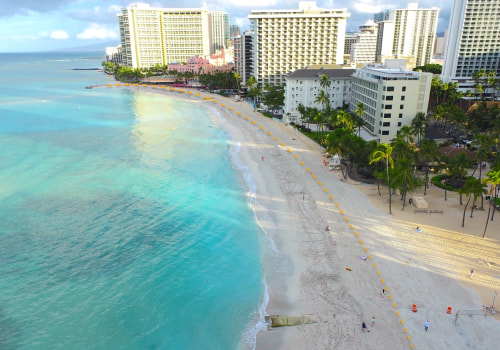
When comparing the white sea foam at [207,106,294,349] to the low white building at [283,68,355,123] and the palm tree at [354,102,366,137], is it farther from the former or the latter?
the low white building at [283,68,355,123]

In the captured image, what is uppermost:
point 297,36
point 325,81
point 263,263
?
point 297,36

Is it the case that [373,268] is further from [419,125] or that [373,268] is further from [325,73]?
[325,73]

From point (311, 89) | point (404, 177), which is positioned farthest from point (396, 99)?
point (311, 89)

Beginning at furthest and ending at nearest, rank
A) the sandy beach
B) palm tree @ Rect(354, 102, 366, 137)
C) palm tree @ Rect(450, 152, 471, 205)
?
palm tree @ Rect(354, 102, 366, 137)
palm tree @ Rect(450, 152, 471, 205)
the sandy beach

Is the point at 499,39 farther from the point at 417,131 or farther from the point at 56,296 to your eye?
the point at 56,296

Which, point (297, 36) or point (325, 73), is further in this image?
point (297, 36)

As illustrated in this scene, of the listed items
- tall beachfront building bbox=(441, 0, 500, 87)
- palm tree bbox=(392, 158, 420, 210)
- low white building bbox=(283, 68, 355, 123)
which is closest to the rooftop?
low white building bbox=(283, 68, 355, 123)
